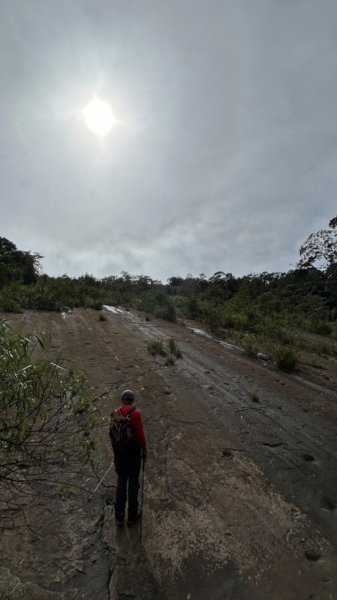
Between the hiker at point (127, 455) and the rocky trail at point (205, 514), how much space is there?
20 centimetres

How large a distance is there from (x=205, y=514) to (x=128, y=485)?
1027 mm

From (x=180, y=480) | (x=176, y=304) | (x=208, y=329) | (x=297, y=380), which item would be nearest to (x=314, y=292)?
(x=176, y=304)

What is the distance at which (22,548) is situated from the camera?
3258 mm

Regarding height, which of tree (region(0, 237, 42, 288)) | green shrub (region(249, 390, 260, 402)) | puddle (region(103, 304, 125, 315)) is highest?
tree (region(0, 237, 42, 288))

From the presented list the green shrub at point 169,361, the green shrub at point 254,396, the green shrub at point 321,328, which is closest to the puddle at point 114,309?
the green shrub at point 169,361

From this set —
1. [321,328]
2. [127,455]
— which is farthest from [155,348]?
[321,328]

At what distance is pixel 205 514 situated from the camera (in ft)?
12.6

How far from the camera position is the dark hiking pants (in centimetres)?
366

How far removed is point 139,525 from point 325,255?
1020 inches

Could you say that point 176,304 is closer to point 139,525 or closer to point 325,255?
point 325,255

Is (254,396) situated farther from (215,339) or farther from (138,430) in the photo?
(215,339)

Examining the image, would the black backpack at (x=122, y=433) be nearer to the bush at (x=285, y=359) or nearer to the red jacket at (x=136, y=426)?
the red jacket at (x=136, y=426)

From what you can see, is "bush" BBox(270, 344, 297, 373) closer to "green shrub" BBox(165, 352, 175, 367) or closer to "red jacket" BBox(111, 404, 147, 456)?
"green shrub" BBox(165, 352, 175, 367)

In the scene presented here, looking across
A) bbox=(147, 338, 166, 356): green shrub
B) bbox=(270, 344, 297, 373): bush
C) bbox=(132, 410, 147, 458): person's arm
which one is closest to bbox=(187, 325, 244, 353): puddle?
bbox=(270, 344, 297, 373): bush
